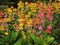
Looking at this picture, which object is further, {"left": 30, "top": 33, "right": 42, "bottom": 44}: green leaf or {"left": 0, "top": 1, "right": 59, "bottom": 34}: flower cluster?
{"left": 0, "top": 1, "right": 59, "bottom": 34}: flower cluster

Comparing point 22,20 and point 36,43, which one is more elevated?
point 22,20

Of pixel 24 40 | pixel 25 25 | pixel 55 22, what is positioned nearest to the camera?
pixel 24 40

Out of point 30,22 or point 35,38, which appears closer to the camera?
point 35,38

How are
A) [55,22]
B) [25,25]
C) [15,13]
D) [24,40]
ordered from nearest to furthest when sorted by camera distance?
[24,40] < [25,25] < [55,22] < [15,13]

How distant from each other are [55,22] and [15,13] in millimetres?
1264

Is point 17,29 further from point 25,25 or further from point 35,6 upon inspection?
point 35,6

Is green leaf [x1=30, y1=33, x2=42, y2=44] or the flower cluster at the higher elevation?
the flower cluster

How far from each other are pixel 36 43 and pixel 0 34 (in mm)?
1023

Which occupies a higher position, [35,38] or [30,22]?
[30,22]

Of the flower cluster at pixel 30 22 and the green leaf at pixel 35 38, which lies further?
the flower cluster at pixel 30 22

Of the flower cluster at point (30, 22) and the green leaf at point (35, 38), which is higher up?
the flower cluster at point (30, 22)

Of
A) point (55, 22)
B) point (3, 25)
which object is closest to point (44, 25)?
point (55, 22)

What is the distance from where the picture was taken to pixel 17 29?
5281 mm

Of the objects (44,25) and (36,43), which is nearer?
(36,43)
